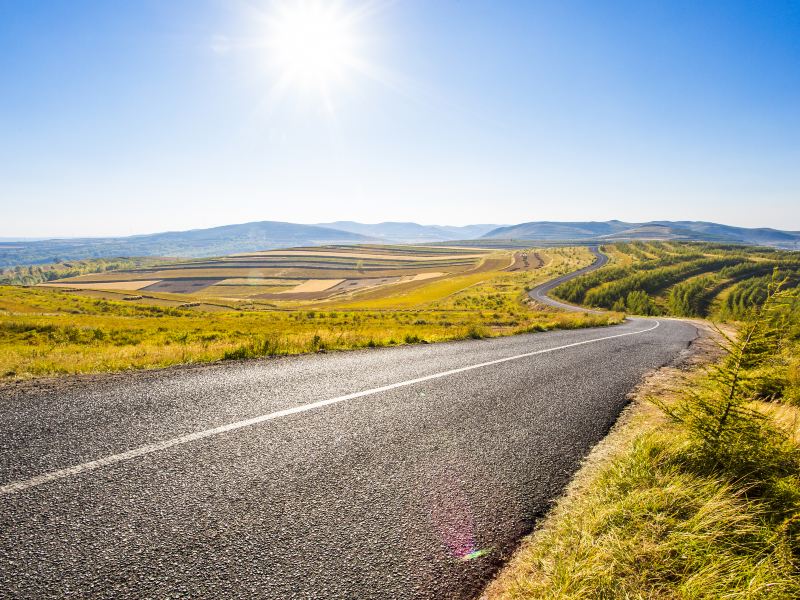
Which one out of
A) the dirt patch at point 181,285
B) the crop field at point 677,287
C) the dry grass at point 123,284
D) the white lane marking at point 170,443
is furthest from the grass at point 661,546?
the dry grass at point 123,284

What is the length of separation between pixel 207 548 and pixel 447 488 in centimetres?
241

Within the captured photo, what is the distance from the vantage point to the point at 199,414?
5629 mm

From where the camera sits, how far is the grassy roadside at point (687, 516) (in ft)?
8.61

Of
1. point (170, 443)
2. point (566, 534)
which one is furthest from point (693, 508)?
point (170, 443)

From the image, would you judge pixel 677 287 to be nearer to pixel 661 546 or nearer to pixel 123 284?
pixel 661 546

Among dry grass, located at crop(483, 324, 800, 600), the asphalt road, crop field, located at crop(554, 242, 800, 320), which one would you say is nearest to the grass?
dry grass, located at crop(483, 324, 800, 600)

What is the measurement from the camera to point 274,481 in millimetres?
4008

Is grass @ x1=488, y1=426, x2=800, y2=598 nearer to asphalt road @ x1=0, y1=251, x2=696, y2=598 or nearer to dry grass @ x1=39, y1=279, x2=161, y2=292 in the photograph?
asphalt road @ x1=0, y1=251, x2=696, y2=598

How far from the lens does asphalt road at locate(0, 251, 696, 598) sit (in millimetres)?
2826

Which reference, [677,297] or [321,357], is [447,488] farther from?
[677,297]

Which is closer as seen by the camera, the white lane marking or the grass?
the grass

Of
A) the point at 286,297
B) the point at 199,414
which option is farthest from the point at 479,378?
the point at 286,297

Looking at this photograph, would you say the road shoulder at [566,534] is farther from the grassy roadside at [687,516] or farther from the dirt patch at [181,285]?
the dirt patch at [181,285]

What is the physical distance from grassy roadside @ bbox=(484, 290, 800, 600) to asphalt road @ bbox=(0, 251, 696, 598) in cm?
47
